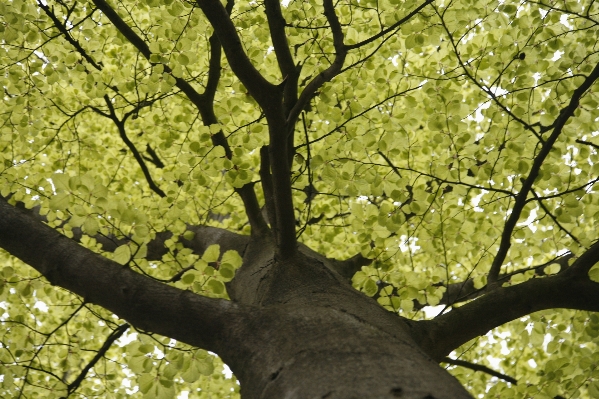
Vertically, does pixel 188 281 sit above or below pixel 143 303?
above

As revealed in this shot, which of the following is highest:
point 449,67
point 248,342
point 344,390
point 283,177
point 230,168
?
point 449,67

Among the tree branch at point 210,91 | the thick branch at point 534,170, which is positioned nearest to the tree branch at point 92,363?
the tree branch at point 210,91

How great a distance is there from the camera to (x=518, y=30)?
3.54 meters

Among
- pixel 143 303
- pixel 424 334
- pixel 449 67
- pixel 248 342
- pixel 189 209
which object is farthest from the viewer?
pixel 189 209

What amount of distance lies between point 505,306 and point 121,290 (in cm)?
177

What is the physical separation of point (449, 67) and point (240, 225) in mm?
2628

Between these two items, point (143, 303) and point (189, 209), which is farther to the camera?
point (189, 209)

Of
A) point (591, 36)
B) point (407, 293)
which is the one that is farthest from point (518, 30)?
point (407, 293)

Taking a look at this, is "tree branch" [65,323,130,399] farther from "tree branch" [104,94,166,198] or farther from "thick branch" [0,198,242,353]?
"tree branch" [104,94,166,198]

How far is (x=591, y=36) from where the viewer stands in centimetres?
354

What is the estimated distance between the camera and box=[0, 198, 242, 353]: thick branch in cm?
203

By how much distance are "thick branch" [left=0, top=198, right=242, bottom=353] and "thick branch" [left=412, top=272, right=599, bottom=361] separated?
3.14 ft

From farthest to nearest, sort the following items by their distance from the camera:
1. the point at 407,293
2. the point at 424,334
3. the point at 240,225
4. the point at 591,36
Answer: the point at 240,225 → the point at 591,36 → the point at 407,293 → the point at 424,334

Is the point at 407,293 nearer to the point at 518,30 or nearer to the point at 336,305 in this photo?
the point at 336,305
